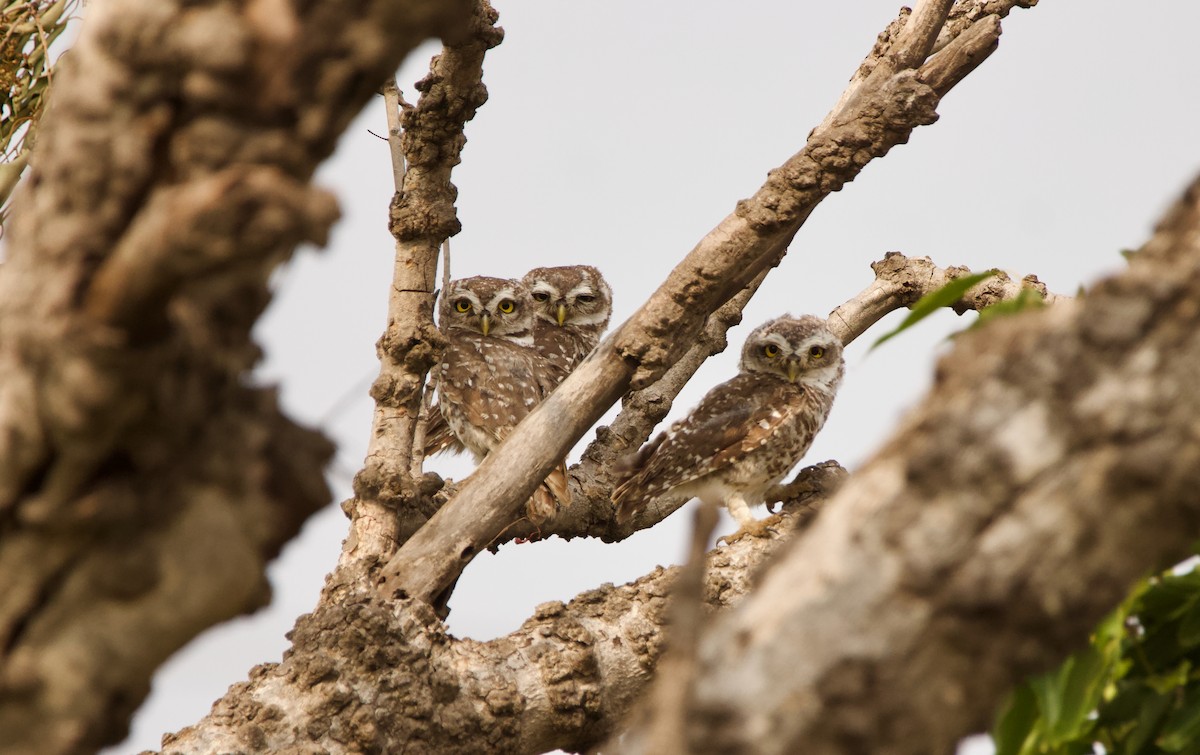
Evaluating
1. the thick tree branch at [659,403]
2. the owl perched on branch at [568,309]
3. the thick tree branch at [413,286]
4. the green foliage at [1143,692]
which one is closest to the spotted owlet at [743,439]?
the thick tree branch at [659,403]

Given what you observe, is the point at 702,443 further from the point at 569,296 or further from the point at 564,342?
the point at 569,296

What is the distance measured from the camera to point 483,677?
4.02 m

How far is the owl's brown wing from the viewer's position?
5793mm

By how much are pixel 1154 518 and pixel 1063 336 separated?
0.22 meters

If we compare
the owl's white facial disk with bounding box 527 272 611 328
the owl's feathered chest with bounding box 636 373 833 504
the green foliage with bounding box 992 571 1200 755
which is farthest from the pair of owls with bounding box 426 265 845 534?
the green foliage with bounding box 992 571 1200 755

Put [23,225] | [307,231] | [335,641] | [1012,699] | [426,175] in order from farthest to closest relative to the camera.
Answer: [426,175], [335,641], [1012,699], [23,225], [307,231]

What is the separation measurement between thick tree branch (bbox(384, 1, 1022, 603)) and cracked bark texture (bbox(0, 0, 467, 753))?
2.72 metres

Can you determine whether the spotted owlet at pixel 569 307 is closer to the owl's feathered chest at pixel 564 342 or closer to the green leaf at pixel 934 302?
the owl's feathered chest at pixel 564 342

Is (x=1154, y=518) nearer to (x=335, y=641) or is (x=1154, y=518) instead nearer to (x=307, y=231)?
(x=307, y=231)

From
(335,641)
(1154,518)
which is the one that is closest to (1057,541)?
(1154,518)

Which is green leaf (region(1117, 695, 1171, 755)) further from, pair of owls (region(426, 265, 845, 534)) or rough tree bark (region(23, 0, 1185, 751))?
pair of owls (region(426, 265, 845, 534))

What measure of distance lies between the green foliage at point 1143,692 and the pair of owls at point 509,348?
3.25m

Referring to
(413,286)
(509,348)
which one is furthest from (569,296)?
(413,286)

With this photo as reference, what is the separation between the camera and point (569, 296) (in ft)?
25.9
